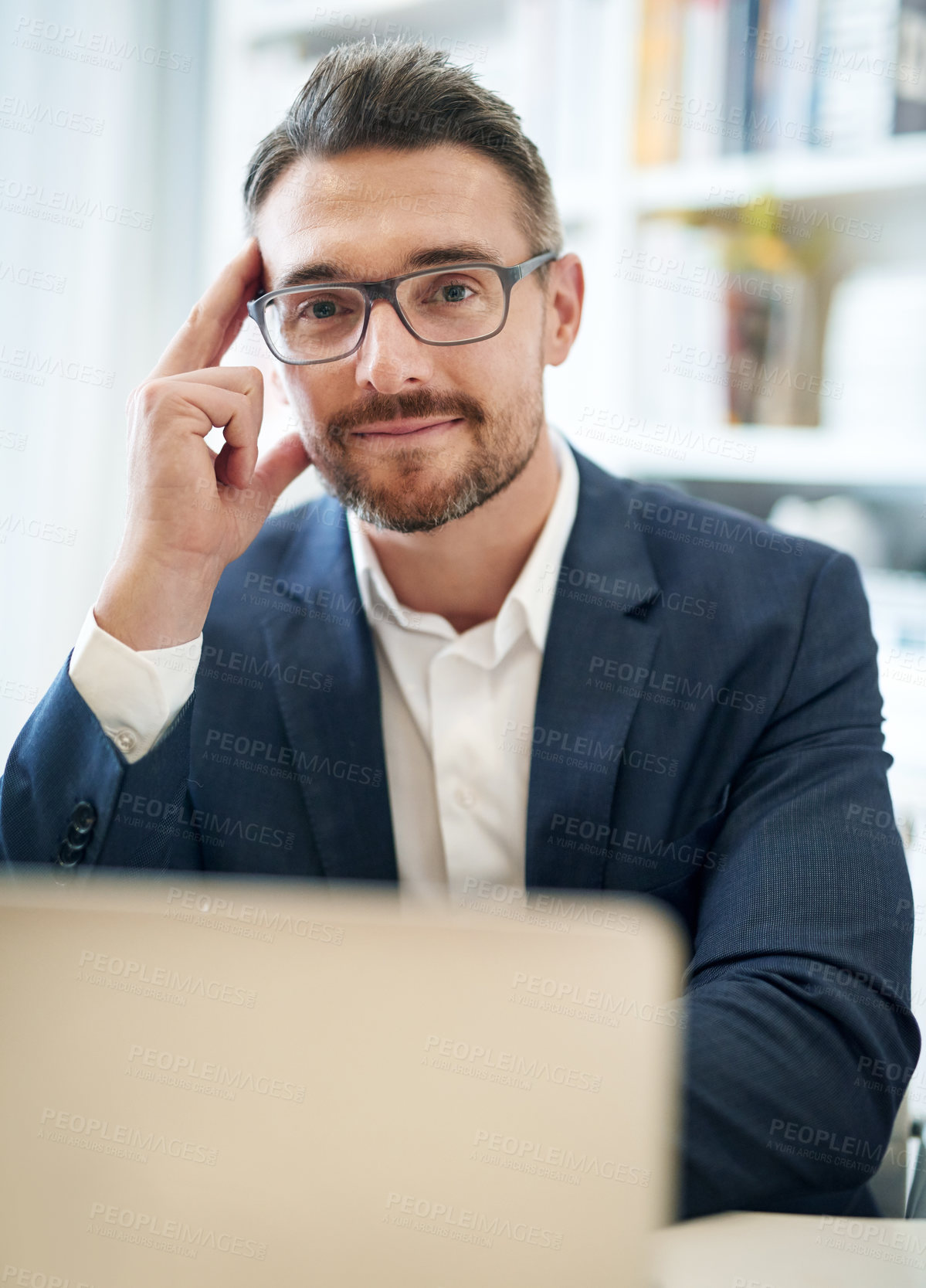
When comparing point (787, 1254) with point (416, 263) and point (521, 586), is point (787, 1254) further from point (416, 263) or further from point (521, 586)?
point (416, 263)

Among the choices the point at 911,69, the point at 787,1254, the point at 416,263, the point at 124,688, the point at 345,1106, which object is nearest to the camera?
the point at 345,1106

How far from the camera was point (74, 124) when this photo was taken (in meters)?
1.94

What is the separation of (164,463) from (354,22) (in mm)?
1404

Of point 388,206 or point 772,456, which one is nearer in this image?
point 388,206

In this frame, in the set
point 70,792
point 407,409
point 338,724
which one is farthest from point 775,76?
→ point 70,792

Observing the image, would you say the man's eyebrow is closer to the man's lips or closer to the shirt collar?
the man's lips

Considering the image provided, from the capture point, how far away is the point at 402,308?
117cm

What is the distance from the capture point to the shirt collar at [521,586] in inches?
49.7

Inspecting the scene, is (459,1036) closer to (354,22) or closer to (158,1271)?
(158,1271)

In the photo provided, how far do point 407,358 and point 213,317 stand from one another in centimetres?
27

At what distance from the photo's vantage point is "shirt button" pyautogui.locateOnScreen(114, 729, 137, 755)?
41.4 inches

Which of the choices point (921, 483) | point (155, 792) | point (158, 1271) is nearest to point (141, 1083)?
point (158, 1271)

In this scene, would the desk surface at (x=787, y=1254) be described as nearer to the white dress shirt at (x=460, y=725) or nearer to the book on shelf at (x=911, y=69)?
the white dress shirt at (x=460, y=725)

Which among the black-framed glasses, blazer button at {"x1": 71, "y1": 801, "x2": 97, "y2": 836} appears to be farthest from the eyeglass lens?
blazer button at {"x1": 71, "y1": 801, "x2": 97, "y2": 836}
